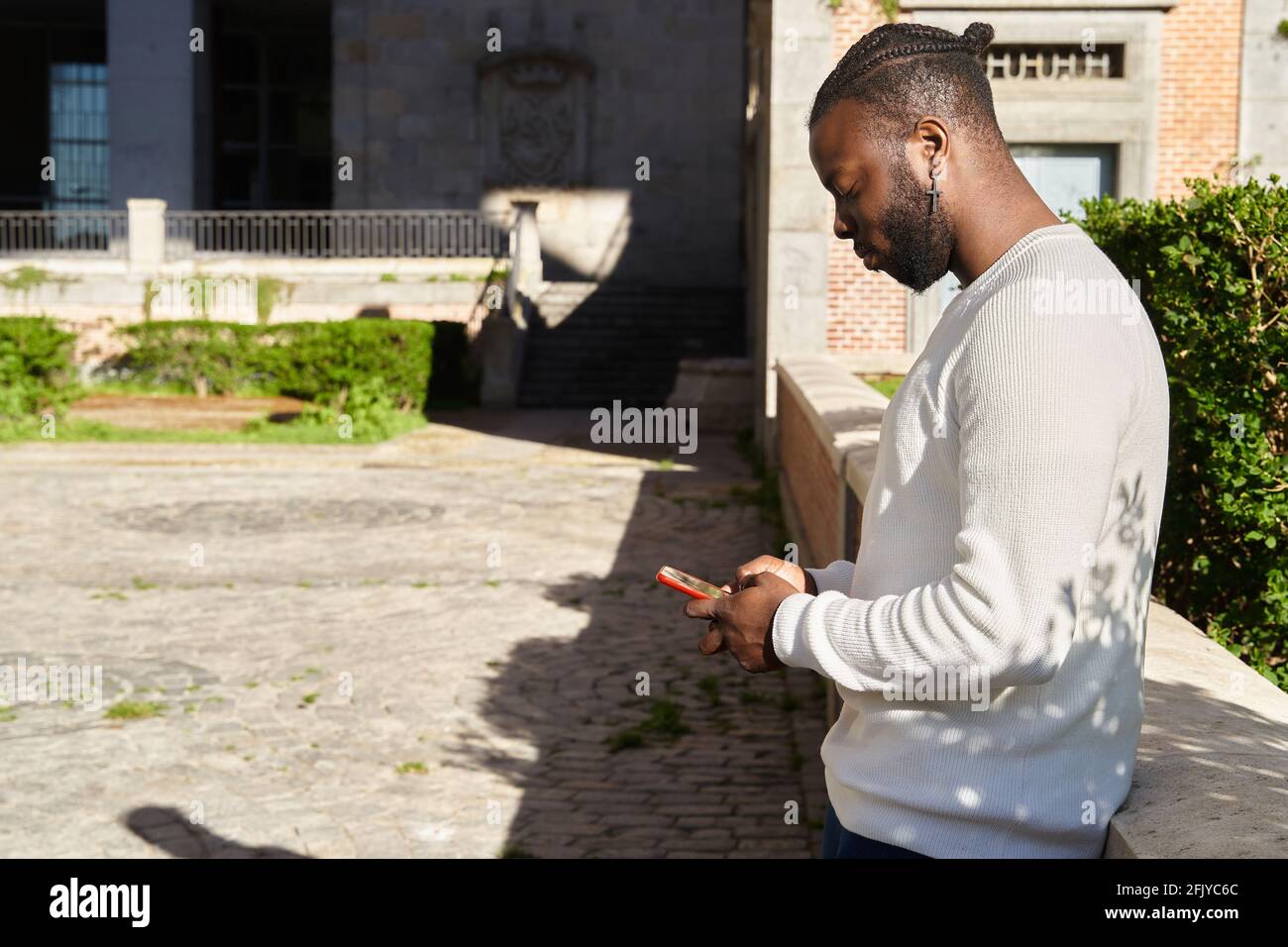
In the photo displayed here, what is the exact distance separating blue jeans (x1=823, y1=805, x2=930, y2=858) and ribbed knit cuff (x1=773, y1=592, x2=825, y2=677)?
0.88 ft

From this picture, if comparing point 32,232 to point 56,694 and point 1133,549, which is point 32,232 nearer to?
point 56,694

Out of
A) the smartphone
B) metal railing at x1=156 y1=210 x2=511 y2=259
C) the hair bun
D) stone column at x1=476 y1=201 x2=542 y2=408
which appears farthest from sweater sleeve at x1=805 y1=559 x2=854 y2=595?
metal railing at x1=156 y1=210 x2=511 y2=259

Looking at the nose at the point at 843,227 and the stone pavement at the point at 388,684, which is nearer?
the nose at the point at 843,227

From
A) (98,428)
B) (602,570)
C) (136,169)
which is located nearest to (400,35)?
(136,169)

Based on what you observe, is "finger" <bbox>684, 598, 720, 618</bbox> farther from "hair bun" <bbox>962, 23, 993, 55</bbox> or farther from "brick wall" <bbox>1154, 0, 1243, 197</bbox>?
"brick wall" <bbox>1154, 0, 1243, 197</bbox>

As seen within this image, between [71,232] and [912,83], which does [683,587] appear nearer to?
[912,83]

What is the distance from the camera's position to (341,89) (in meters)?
A: 31.2

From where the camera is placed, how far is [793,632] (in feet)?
6.59

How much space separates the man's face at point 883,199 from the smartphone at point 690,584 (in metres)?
0.61

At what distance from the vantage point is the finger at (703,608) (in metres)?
2.20

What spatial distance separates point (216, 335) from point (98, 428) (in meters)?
4.11

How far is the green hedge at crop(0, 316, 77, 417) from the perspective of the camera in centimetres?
1956

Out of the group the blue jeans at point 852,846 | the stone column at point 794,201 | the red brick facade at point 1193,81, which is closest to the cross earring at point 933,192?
the blue jeans at point 852,846

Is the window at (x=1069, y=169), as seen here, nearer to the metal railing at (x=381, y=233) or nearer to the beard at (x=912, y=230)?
the beard at (x=912, y=230)
